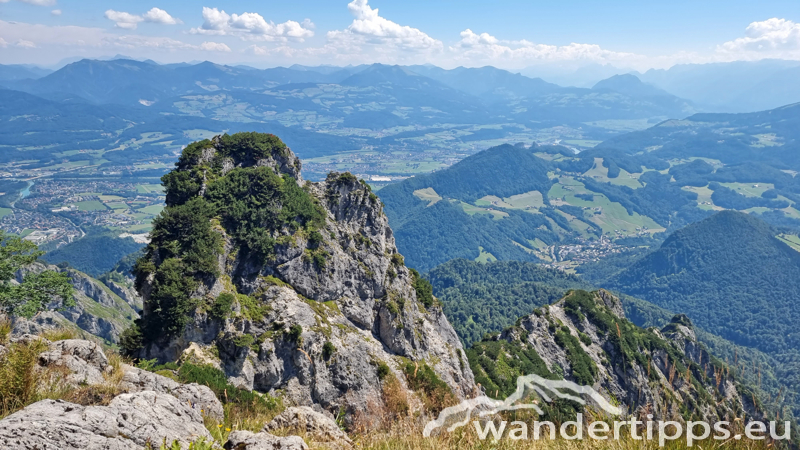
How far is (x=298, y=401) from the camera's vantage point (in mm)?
36094

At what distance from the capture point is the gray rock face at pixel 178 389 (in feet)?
47.2

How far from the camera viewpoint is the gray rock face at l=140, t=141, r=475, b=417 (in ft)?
118

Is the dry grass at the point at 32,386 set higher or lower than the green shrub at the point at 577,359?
higher

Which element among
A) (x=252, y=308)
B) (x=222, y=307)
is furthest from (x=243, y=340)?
(x=252, y=308)

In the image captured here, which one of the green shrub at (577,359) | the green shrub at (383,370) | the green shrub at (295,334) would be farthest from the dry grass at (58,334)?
the green shrub at (577,359)

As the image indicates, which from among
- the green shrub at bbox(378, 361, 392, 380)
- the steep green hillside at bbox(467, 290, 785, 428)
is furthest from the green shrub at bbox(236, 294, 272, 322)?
the steep green hillside at bbox(467, 290, 785, 428)

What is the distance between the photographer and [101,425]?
8688mm

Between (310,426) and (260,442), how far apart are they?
103 inches

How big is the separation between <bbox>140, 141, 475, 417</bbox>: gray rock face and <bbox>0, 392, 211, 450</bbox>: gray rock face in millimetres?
21089

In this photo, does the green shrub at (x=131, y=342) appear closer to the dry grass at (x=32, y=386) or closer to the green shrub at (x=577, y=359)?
the dry grass at (x=32, y=386)

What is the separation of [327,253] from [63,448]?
4163 centimetres

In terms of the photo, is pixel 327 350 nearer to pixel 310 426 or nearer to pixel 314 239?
pixel 314 239

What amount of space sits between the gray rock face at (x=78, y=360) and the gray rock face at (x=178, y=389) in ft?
2.91

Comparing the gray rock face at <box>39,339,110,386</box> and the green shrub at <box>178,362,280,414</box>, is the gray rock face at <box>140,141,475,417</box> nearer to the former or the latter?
the green shrub at <box>178,362,280,414</box>
